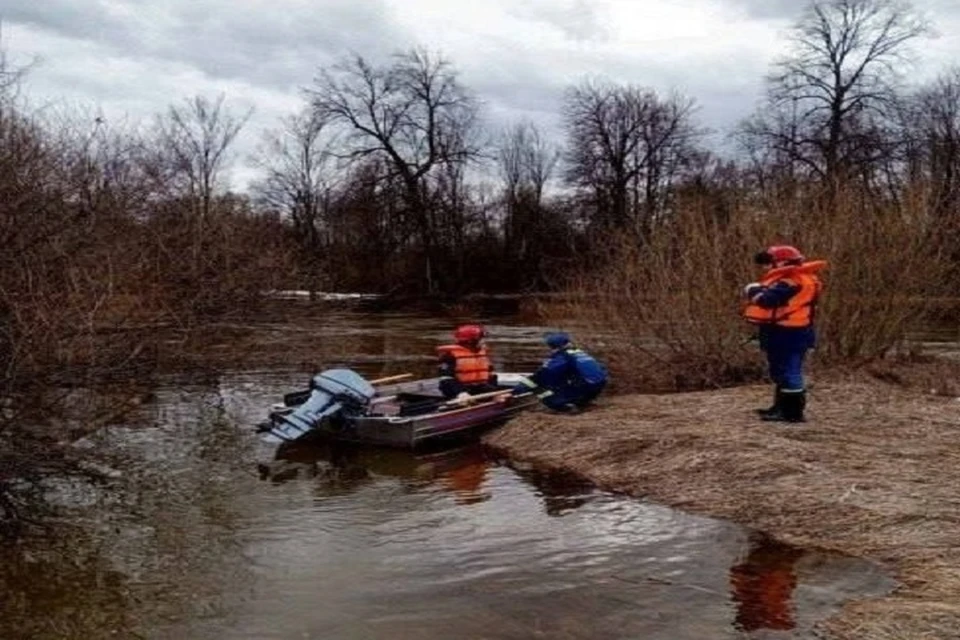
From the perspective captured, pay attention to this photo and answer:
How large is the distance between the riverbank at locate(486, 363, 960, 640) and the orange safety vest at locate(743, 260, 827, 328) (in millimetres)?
1160

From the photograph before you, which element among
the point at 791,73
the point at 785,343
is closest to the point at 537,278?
the point at 791,73

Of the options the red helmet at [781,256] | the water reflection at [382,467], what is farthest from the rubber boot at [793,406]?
the water reflection at [382,467]

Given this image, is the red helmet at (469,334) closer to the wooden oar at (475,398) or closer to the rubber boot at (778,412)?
the wooden oar at (475,398)

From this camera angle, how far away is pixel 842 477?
29.3 feet

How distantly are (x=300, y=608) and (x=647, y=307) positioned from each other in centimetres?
1022

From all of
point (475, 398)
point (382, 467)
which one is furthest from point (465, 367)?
point (382, 467)

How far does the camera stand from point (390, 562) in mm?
7730

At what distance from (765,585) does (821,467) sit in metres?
2.57

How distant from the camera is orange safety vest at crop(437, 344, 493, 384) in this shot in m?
13.4

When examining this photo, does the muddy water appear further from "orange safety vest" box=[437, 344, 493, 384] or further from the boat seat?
"orange safety vest" box=[437, 344, 493, 384]

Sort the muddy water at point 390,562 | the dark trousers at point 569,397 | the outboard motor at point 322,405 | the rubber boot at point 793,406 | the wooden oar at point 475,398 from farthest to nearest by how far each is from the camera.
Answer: the dark trousers at point 569,397, the wooden oar at point 475,398, the outboard motor at point 322,405, the rubber boot at point 793,406, the muddy water at point 390,562

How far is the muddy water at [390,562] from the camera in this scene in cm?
645

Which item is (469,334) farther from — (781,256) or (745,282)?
(745,282)

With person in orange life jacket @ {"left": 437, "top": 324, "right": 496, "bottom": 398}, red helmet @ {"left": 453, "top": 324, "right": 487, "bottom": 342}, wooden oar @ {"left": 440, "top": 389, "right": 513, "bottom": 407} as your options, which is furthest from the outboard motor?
red helmet @ {"left": 453, "top": 324, "right": 487, "bottom": 342}
